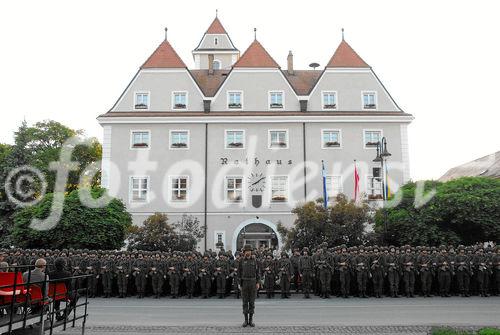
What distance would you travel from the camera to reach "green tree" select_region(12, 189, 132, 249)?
26.8 metres

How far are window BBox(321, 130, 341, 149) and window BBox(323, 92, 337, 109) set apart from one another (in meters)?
1.91

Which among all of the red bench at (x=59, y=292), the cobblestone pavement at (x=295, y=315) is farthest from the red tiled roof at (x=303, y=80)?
the red bench at (x=59, y=292)

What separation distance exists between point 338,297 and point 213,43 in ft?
117

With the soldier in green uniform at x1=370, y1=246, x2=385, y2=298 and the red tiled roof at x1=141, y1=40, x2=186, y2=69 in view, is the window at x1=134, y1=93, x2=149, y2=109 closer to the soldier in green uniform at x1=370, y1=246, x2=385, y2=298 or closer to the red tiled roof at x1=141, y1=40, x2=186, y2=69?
the red tiled roof at x1=141, y1=40, x2=186, y2=69

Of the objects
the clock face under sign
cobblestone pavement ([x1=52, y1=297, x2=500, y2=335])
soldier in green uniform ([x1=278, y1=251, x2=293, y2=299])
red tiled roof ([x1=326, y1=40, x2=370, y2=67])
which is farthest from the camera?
red tiled roof ([x1=326, y1=40, x2=370, y2=67])

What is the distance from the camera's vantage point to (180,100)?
36938 millimetres

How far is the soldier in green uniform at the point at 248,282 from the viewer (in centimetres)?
1200

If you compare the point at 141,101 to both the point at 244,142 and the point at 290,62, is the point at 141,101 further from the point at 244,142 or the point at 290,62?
the point at 290,62

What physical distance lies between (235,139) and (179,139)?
390 centimetres

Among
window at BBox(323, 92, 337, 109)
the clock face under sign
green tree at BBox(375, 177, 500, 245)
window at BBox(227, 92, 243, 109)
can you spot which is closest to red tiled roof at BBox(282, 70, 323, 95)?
window at BBox(323, 92, 337, 109)

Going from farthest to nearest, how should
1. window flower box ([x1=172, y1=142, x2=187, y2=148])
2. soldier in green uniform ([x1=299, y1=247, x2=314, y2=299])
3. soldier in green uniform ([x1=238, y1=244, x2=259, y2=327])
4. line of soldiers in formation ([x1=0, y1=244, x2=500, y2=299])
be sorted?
window flower box ([x1=172, y1=142, x2=187, y2=148]) < soldier in green uniform ([x1=299, y1=247, x2=314, y2=299]) < line of soldiers in formation ([x1=0, y1=244, x2=500, y2=299]) < soldier in green uniform ([x1=238, y1=244, x2=259, y2=327])

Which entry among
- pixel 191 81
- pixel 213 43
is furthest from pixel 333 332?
pixel 213 43

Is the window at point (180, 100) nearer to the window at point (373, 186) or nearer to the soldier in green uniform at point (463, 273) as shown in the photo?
the window at point (373, 186)

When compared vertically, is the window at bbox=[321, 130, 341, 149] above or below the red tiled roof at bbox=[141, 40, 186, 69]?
below
